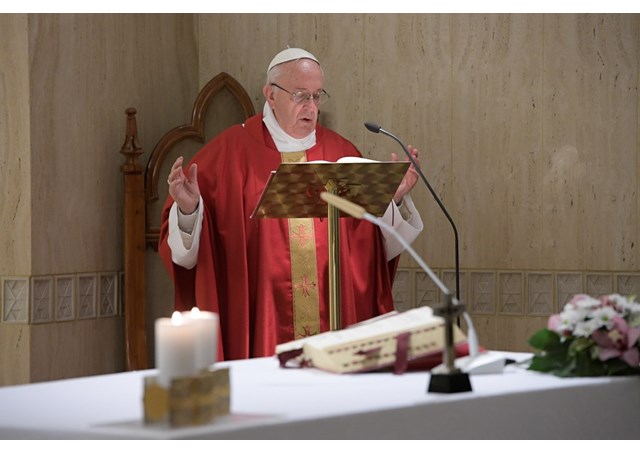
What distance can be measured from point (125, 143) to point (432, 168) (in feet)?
6.01

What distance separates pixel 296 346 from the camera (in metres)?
3.50

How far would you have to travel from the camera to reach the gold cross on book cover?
13.8ft

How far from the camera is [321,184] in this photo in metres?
4.27

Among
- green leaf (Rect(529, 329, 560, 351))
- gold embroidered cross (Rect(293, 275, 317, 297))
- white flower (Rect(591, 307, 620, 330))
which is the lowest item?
green leaf (Rect(529, 329, 560, 351))

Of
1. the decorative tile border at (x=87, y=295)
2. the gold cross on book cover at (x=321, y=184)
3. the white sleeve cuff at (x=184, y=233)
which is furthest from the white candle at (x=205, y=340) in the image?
the decorative tile border at (x=87, y=295)

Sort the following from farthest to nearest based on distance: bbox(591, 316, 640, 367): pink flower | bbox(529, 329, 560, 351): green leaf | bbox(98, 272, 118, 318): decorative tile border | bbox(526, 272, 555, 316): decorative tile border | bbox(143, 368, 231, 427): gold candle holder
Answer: bbox(526, 272, 555, 316): decorative tile border < bbox(98, 272, 118, 318): decorative tile border < bbox(529, 329, 560, 351): green leaf < bbox(591, 316, 640, 367): pink flower < bbox(143, 368, 231, 427): gold candle holder

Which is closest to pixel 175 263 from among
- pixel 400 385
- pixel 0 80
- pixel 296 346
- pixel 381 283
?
pixel 381 283

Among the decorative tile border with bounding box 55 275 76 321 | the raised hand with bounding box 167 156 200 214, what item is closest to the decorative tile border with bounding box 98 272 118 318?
the decorative tile border with bounding box 55 275 76 321

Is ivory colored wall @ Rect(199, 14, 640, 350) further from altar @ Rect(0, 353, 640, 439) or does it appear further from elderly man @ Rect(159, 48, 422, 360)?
altar @ Rect(0, 353, 640, 439)

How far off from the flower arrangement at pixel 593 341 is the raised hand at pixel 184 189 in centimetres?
207

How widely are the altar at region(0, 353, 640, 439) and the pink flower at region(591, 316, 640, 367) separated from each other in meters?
0.06

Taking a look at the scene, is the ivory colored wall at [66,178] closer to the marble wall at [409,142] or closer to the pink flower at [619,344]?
the marble wall at [409,142]
